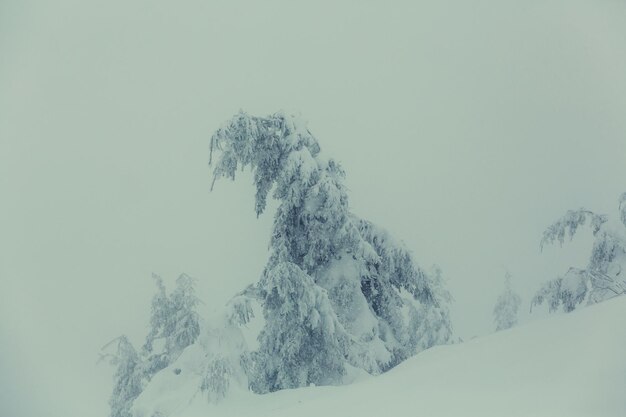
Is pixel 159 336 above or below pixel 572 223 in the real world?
below

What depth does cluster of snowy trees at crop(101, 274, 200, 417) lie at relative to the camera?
16484mm

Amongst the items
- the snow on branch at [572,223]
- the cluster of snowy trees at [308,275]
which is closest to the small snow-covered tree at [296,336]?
the cluster of snowy trees at [308,275]

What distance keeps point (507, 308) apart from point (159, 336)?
19065 millimetres

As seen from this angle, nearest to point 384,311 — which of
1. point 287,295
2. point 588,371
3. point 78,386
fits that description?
point 287,295

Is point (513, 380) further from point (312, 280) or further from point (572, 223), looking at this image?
point (572, 223)

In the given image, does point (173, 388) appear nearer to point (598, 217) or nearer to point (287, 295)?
point (287, 295)

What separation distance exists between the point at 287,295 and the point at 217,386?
2079 millimetres

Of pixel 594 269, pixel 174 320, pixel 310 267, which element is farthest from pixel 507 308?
pixel 310 267

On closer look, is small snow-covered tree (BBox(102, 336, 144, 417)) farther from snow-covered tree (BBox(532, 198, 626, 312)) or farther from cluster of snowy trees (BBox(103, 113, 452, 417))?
snow-covered tree (BBox(532, 198, 626, 312))

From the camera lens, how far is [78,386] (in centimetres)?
6719

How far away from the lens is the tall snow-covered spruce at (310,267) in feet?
32.1

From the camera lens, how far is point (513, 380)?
5.38 metres

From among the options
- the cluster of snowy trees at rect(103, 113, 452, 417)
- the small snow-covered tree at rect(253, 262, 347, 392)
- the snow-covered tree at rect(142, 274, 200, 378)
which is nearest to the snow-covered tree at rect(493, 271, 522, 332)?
the snow-covered tree at rect(142, 274, 200, 378)

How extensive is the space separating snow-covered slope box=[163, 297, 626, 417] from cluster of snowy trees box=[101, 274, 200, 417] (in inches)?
371
